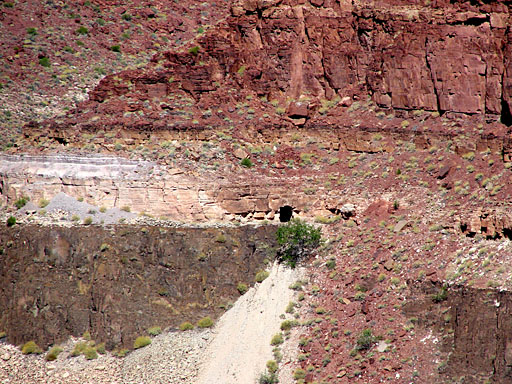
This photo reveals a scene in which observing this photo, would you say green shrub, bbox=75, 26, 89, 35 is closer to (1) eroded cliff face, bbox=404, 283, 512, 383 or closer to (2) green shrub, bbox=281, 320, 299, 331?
(2) green shrub, bbox=281, 320, 299, 331

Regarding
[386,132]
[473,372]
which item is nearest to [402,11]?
[386,132]

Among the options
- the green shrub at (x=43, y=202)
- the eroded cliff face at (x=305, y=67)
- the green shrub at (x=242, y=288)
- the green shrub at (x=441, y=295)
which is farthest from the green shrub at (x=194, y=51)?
the green shrub at (x=441, y=295)

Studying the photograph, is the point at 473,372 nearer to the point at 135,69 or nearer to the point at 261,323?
the point at 261,323

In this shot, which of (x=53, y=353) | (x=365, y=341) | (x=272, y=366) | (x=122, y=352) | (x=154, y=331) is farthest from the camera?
(x=154, y=331)

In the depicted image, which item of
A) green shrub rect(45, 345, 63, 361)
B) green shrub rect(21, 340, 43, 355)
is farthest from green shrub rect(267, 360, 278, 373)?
green shrub rect(21, 340, 43, 355)

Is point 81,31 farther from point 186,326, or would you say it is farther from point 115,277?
point 186,326

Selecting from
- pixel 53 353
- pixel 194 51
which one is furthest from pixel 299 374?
pixel 194 51
